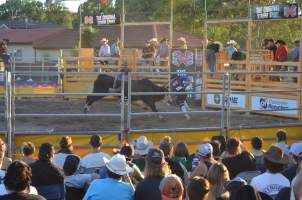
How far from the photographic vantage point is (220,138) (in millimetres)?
9555

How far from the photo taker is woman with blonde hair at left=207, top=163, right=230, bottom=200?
17.7ft

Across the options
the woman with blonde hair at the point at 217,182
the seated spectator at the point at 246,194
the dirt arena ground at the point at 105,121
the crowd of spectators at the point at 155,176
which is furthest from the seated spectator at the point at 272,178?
the dirt arena ground at the point at 105,121

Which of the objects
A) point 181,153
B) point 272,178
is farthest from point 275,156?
point 181,153

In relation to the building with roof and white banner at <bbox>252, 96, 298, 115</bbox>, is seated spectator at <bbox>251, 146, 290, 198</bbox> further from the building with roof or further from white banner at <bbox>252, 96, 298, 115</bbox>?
the building with roof

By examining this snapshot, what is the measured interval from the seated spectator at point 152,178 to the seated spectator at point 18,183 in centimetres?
126

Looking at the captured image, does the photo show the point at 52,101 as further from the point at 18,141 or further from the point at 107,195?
the point at 107,195

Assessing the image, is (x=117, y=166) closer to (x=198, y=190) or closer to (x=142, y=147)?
(x=198, y=190)

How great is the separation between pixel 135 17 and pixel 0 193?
173ft

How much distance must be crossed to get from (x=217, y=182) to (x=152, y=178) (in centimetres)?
76

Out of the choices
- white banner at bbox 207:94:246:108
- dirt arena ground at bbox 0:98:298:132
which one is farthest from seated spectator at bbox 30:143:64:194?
white banner at bbox 207:94:246:108

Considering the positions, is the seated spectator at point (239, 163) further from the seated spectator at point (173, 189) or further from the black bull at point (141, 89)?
the black bull at point (141, 89)

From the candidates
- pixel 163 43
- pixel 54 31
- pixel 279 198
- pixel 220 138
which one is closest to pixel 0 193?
pixel 279 198

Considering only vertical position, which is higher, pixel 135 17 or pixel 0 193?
pixel 135 17

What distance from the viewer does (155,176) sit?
19.8ft
